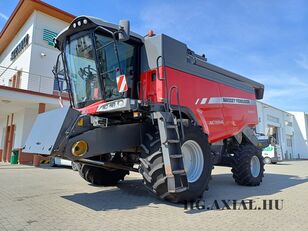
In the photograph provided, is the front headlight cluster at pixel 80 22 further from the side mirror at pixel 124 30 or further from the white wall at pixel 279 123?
the white wall at pixel 279 123

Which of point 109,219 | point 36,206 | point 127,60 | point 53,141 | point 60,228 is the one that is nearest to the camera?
point 60,228

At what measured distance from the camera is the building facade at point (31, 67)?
1770 centimetres

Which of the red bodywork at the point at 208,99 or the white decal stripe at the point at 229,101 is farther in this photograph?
the white decal stripe at the point at 229,101

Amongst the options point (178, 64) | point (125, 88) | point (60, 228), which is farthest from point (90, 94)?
point (60, 228)

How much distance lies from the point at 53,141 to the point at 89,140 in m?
0.68

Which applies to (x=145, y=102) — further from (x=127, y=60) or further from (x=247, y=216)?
(x=247, y=216)

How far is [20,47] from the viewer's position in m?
20.9

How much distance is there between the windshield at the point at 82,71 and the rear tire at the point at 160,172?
157cm

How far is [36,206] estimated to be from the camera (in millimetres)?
5480

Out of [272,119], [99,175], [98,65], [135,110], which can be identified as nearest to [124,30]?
[98,65]

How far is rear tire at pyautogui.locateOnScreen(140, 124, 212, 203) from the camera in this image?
207 inches

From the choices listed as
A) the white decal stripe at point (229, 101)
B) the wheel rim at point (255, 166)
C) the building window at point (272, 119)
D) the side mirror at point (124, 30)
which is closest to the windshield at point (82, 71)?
the side mirror at point (124, 30)

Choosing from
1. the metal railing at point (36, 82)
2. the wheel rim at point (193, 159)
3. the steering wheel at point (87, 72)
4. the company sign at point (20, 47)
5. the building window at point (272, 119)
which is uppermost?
the company sign at point (20, 47)

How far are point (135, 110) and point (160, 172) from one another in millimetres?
1293
